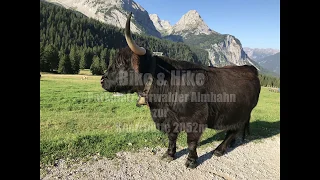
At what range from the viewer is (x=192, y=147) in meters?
5.18

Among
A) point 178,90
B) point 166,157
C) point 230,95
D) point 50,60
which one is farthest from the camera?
point 50,60

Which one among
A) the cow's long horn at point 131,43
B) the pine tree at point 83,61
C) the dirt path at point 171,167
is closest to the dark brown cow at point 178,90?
the cow's long horn at point 131,43

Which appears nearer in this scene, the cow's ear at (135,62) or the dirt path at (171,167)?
the cow's ear at (135,62)

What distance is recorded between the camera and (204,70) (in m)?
5.39

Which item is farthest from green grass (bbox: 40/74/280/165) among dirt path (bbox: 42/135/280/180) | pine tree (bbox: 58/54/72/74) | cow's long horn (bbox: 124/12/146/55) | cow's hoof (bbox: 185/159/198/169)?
pine tree (bbox: 58/54/72/74)

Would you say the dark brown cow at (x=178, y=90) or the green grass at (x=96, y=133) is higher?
the dark brown cow at (x=178, y=90)

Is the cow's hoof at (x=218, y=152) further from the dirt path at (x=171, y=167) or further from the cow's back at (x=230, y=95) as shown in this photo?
the cow's back at (x=230, y=95)

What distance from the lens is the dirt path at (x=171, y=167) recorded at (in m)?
4.71

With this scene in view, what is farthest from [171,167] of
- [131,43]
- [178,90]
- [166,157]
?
[131,43]

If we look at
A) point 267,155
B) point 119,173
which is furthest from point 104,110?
point 267,155

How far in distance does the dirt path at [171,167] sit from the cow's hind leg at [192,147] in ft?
0.46

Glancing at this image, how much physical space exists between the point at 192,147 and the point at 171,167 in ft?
2.37

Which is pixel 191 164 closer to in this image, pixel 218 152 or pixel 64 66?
pixel 218 152
